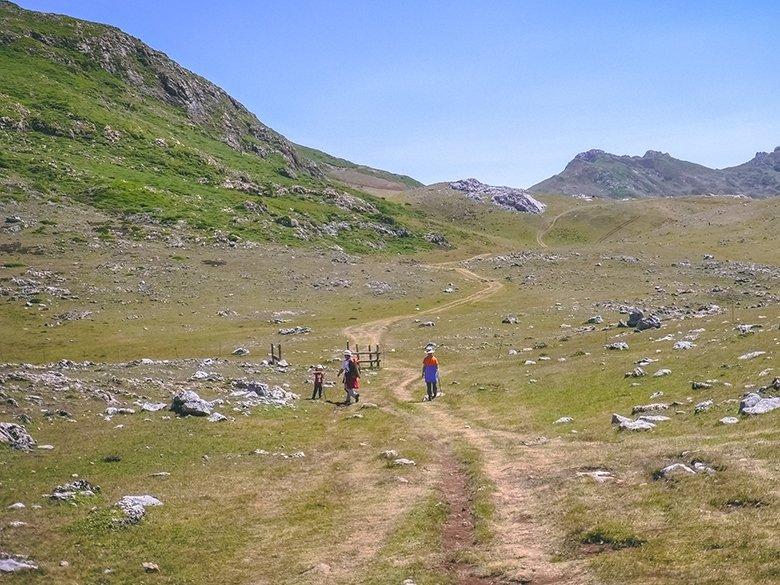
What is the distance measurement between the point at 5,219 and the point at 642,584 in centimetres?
11060

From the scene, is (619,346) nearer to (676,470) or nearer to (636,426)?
(636,426)

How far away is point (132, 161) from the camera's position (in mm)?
144375

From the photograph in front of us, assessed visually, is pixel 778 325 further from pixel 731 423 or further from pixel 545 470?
pixel 545 470

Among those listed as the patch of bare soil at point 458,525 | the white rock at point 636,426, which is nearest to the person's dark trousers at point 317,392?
the patch of bare soil at point 458,525

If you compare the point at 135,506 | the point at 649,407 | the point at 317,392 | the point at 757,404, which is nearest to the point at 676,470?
the point at 757,404

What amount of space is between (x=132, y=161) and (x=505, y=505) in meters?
144

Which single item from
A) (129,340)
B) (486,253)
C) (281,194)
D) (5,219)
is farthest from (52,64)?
(129,340)

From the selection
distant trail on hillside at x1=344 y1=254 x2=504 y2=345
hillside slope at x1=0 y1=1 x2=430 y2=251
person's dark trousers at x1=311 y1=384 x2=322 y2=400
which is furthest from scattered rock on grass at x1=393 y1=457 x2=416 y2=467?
hillside slope at x1=0 y1=1 x2=430 y2=251

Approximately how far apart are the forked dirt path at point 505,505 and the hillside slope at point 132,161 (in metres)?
92.7

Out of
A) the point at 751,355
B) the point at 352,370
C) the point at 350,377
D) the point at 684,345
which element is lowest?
the point at 350,377

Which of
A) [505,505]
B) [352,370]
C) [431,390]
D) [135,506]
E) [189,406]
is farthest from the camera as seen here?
[431,390]

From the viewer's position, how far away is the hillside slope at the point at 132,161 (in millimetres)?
120812

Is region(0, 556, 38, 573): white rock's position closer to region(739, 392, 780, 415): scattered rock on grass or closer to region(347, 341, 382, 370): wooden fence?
region(739, 392, 780, 415): scattered rock on grass

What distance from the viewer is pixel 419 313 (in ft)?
270
